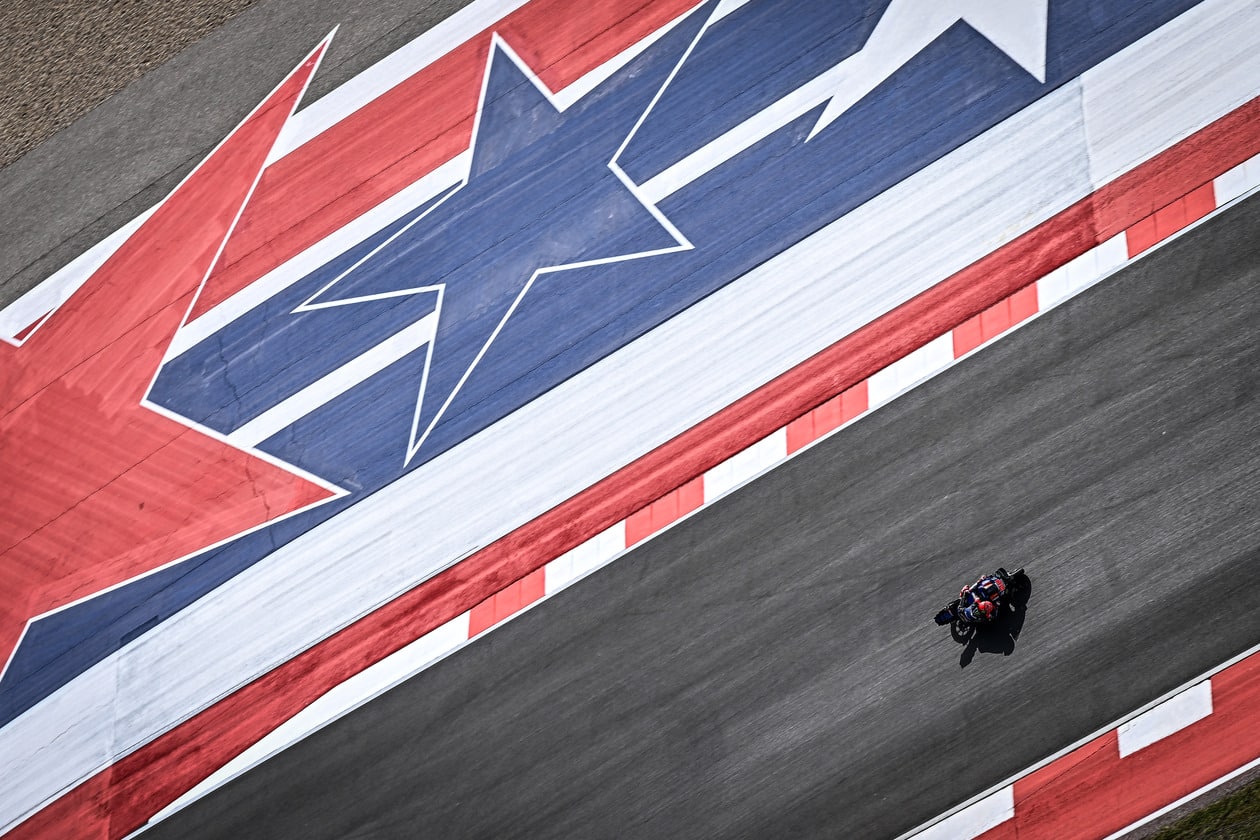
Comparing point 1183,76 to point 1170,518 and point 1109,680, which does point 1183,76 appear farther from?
point 1109,680

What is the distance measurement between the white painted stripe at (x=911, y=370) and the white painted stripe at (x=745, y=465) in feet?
4.63

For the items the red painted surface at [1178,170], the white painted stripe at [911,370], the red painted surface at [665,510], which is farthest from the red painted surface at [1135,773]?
the red painted surface at [1178,170]

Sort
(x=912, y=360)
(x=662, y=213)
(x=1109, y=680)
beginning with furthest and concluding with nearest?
(x=662, y=213), (x=912, y=360), (x=1109, y=680)

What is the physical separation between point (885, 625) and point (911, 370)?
11.7 feet

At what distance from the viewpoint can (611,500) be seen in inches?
594

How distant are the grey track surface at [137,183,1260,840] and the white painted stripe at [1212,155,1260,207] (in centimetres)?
32

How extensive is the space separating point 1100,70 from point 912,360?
5.02 metres

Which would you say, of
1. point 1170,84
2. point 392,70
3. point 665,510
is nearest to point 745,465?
point 665,510

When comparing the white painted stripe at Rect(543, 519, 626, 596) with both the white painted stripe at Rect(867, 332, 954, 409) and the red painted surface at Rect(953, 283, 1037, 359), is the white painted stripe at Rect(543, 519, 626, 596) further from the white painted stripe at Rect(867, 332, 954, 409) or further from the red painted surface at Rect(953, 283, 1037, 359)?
the red painted surface at Rect(953, 283, 1037, 359)

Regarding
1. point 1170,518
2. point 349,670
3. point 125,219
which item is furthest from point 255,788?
point 1170,518

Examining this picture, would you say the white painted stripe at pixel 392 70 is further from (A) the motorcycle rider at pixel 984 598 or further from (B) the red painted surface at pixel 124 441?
(A) the motorcycle rider at pixel 984 598

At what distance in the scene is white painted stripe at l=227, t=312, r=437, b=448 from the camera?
15.9 meters

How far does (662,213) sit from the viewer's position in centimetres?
1566

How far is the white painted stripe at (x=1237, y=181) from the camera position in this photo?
560 inches
